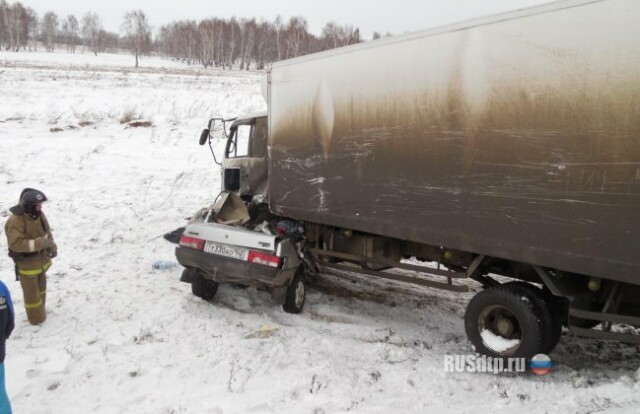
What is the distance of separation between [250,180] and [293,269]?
6.28 ft

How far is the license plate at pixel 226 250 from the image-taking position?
589 cm

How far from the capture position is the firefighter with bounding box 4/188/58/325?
5.38 metres

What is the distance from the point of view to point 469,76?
419 centimetres

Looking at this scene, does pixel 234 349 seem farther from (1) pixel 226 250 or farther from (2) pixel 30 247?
(2) pixel 30 247

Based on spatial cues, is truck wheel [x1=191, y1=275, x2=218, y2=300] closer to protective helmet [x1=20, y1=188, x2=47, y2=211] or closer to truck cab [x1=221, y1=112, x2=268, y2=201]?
truck cab [x1=221, y1=112, x2=268, y2=201]

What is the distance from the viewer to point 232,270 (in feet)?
19.4

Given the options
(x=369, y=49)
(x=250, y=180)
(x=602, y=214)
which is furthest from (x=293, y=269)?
(x=602, y=214)

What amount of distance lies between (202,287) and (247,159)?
2.08 metres

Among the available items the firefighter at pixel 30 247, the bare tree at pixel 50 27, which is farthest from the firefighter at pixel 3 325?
the bare tree at pixel 50 27

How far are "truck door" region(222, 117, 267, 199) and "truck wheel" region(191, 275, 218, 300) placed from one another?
4.80 ft

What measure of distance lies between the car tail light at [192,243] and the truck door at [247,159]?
47.7 inches

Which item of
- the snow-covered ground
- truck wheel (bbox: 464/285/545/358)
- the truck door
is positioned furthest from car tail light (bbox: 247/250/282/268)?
truck wheel (bbox: 464/285/545/358)

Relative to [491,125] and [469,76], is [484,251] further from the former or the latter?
[469,76]

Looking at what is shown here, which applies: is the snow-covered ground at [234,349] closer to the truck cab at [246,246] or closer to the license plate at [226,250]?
the truck cab at [246,246]
